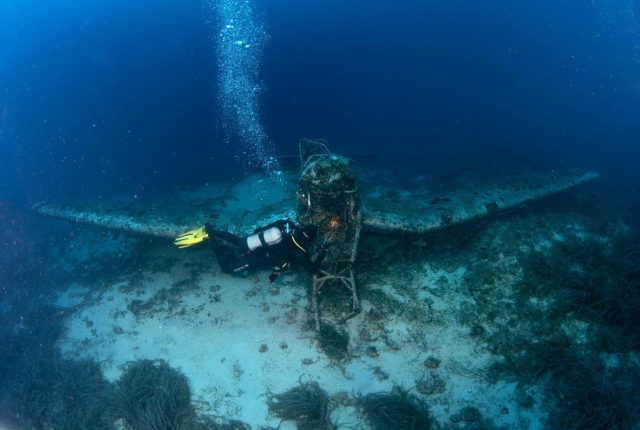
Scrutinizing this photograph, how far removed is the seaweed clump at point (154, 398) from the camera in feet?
21.3

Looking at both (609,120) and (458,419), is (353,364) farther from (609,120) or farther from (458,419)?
(609,120)

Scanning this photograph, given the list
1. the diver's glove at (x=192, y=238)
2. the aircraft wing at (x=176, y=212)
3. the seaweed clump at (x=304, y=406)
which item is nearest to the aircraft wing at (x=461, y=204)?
the aircraft wing at (x=176, y=212)

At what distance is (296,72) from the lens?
1756 inches

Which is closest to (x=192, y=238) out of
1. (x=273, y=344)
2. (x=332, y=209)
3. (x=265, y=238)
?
(x=265, y=238)

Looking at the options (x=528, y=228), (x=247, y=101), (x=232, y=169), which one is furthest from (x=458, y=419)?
(x=247, y=101)

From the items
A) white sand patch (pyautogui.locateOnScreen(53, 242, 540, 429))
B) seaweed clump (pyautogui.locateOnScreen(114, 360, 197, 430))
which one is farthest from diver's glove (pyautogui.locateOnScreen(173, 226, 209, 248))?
seaweed clump (pyautogui.locateOnScreen(114, 360, 197, 430))

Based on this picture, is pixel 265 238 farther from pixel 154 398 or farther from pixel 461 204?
pixel 461 204

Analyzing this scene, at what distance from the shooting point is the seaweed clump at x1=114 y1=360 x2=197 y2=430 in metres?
6.50

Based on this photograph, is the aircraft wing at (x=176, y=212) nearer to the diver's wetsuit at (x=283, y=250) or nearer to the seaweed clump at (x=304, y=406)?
the diver's wetsuit at (x=283, y=250)

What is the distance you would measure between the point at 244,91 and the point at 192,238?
32.3 meters

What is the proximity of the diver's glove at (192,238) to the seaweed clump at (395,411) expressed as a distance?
462 centimetres

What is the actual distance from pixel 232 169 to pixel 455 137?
14452mm

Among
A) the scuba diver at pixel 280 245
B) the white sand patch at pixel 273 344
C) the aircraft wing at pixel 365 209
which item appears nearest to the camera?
the white sand patch at pixel 273 344

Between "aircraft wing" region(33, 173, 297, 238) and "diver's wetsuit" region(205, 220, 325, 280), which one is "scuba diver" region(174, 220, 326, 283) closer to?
"diver's wetsuit" region(205, 220, 325, 280)
